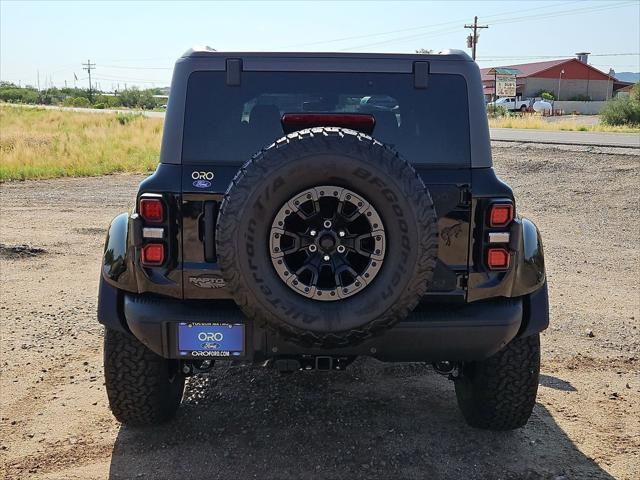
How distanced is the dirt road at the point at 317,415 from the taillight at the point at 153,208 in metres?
1.19

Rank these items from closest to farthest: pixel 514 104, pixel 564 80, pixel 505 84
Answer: pixel 505 84, pixel 514 104, pixel 564 80

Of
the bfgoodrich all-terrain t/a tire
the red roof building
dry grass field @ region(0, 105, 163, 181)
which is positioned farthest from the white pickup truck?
the bfgoodrich all-terrain t/a tire

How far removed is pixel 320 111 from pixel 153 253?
40.0 inches

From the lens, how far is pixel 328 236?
8.27ft

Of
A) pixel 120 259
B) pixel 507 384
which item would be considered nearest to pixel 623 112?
pixel 507 384

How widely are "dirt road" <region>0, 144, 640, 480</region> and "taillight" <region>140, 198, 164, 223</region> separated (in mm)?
1186

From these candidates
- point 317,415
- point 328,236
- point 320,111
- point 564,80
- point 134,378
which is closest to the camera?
point 328,236

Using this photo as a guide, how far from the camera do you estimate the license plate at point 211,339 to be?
9.12 feet

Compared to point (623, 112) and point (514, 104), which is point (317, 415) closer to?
point (623, 112)

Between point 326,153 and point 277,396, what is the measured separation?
1.85m

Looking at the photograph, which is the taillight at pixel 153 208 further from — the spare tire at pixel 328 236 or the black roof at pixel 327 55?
the black roof at pixel 327 55

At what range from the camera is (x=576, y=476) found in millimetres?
3014

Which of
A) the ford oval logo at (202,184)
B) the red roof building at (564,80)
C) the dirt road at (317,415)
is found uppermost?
the red roof building at (564,80)

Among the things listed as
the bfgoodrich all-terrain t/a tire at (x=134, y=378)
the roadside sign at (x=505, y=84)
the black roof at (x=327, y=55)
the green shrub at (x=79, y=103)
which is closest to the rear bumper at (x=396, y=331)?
the bfgoodrich all-terrain t/a tire at (x=134, y=378)
